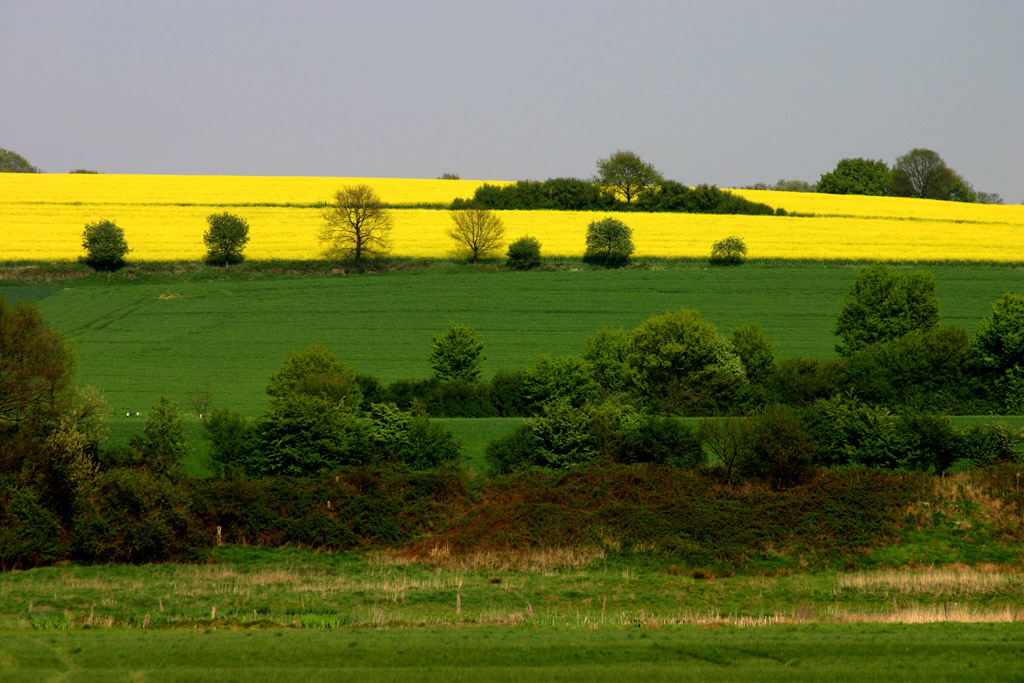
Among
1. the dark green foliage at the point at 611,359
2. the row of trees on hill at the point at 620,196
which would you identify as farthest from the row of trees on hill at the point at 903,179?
the dark green foliage at the point at 611,359

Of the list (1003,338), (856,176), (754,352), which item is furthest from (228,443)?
(856,176)

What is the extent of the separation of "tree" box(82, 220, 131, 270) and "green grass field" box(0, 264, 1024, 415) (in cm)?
257

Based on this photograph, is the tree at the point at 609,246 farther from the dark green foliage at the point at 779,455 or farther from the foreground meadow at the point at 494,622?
the foreground meadow at the point at 494,622

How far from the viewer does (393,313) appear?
240 ft

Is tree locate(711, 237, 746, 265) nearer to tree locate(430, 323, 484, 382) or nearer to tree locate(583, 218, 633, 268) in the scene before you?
tree locate(583, 218, 633, 268)

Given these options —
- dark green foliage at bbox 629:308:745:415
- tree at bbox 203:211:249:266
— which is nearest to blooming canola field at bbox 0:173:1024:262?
tree at bbox 203:211:249:266

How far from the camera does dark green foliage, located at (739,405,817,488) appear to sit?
3909 centimetres

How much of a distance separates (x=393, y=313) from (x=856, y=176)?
93.0m

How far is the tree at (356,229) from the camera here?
85812 millimetres

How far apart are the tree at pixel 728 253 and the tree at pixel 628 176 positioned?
27.3 m

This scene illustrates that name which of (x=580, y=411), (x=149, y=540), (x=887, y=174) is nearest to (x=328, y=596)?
(x=149, y=540)

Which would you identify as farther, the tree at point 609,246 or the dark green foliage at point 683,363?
the tree at point 609,246

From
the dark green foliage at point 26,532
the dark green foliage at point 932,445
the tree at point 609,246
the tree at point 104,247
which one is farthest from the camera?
the tree at point 609,246

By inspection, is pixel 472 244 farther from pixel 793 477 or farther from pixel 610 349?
pixel 793 477
